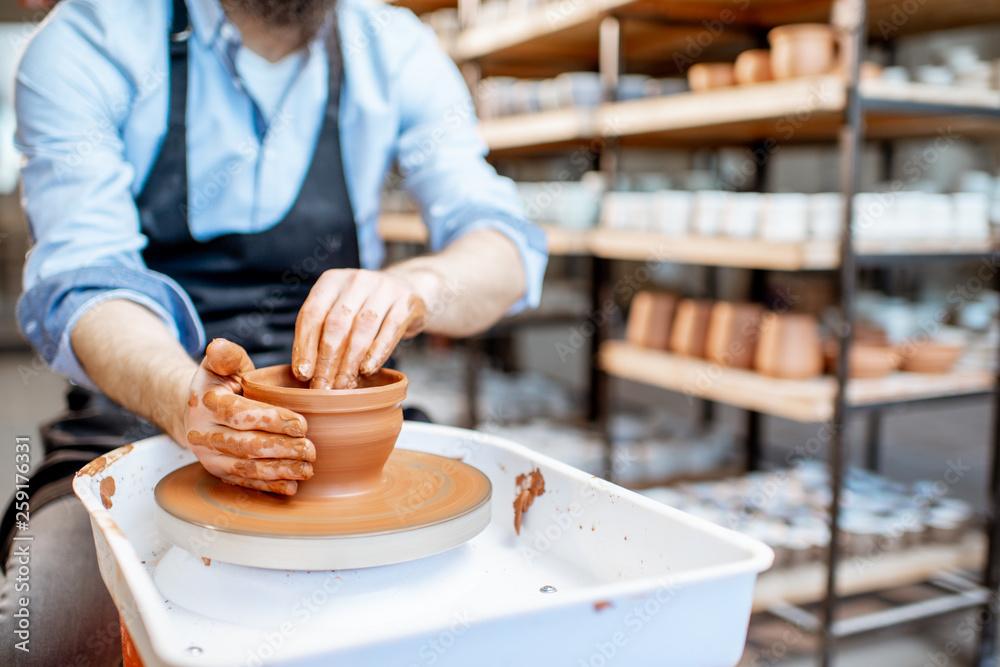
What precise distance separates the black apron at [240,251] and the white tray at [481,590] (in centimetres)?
49

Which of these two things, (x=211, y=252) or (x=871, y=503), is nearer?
(x=211, y=252)

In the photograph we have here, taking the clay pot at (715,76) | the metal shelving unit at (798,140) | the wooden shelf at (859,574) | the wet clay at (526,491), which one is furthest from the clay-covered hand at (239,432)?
the clay pot at (715,76)

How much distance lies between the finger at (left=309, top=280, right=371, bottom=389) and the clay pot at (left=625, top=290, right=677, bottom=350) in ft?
7.31

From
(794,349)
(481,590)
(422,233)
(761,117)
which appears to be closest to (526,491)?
(481,590)

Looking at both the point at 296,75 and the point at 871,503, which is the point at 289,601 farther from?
the point at 871,503

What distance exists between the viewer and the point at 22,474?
4.25 feet

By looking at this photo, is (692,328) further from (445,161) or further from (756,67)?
(445,161)

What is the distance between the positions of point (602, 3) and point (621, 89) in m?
0.30

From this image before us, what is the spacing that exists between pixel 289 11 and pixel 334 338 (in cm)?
77

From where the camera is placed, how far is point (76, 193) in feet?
4.20

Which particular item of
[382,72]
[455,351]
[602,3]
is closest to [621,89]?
[602,3]

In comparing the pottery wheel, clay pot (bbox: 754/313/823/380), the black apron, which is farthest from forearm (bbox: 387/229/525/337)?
clay pot (bbox: 754/313/823/380)

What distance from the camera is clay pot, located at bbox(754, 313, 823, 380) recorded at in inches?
95.1

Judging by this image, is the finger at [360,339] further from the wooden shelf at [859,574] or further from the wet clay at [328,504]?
the wooden shelf at [859,574]
